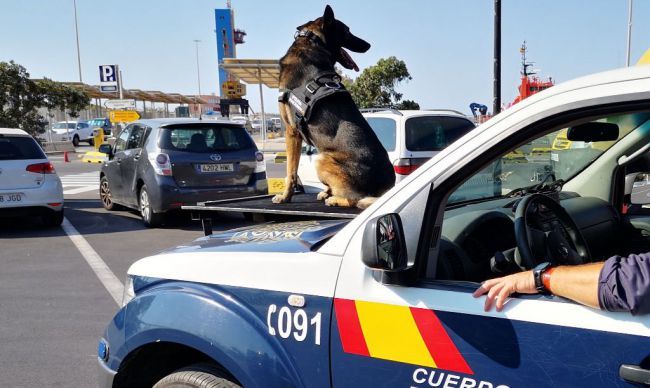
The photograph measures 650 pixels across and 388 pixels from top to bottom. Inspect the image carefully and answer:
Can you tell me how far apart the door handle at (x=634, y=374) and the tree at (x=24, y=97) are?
2856cm

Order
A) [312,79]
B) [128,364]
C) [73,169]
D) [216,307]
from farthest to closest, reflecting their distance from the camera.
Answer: [73,169] → [312,79] → [128,364] → [216,307]

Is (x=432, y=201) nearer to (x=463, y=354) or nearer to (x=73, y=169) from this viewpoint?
(x=463, y=354)

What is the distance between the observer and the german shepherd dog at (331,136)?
4.07 m

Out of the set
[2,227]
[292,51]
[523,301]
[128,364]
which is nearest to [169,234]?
[2,227]

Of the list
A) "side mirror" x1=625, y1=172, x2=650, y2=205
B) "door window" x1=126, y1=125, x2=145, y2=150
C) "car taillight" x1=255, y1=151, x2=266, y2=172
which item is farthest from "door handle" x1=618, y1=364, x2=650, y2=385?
"door window" x1=126, y1=125, x2=145, y2=150

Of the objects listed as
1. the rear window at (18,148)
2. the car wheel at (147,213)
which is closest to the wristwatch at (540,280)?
the car wheel at (147,213)

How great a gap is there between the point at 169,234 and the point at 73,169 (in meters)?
15.0

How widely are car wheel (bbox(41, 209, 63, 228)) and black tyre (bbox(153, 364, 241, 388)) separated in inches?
301

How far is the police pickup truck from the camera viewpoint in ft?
4.96

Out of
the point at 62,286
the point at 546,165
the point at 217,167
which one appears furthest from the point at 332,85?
the point at 217,167

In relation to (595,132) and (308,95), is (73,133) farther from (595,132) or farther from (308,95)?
(595,132)

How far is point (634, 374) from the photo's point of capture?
137 centimetres

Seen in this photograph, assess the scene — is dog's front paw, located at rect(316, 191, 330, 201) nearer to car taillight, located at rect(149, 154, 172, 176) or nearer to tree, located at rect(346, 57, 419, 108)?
car taillight, located at rect(149, 154, 172, 176)

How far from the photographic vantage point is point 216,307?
209 centimetres
